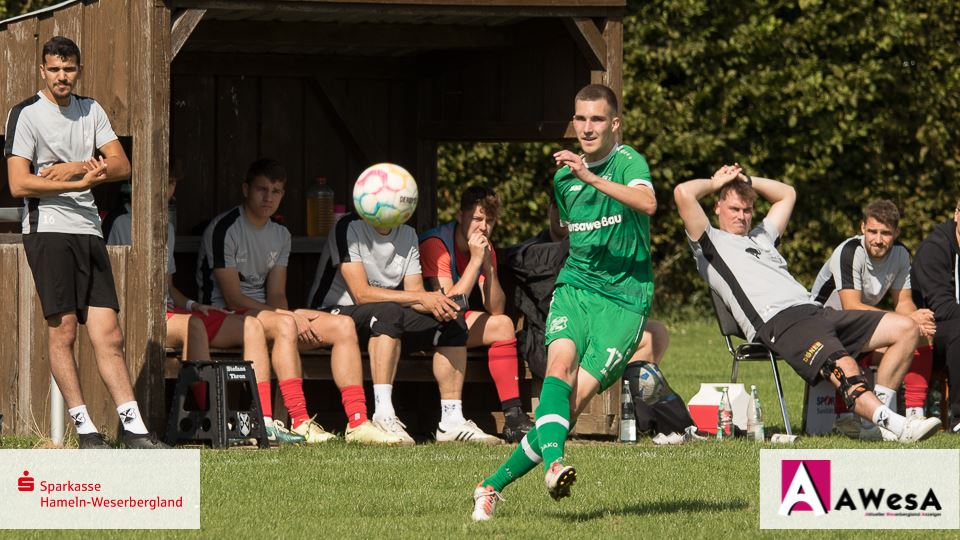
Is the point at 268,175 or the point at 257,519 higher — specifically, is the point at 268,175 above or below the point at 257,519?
above

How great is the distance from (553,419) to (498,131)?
5.34m

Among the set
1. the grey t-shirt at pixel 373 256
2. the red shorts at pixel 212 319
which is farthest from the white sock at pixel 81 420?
the grey t-shirt at pixel 373 256

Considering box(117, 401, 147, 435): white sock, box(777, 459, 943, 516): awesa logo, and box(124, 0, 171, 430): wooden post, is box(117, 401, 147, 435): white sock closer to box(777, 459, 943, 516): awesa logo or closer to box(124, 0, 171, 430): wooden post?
box(124, 0, 171, 430): wooden post

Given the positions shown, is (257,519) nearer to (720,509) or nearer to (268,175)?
(720,509)

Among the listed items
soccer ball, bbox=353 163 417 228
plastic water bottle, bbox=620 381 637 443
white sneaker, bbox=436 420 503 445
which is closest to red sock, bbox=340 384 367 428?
white sneaker, bbox=436 420 503 445

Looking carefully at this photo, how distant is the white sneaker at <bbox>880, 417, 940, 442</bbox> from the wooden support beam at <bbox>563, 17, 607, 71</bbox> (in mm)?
2889

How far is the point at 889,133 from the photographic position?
20.2 m

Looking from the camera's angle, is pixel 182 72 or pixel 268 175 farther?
pixel 182 72

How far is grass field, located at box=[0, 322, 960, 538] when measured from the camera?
7.05 meters

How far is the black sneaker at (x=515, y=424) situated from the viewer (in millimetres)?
10703

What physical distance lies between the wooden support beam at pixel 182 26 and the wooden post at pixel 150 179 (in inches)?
1.7

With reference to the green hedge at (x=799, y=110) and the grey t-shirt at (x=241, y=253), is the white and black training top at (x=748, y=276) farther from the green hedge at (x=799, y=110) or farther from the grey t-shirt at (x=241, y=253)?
the green hedge at (x=799, y=110)

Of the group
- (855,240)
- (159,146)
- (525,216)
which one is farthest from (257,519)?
(525,216)

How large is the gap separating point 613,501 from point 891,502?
138cm
